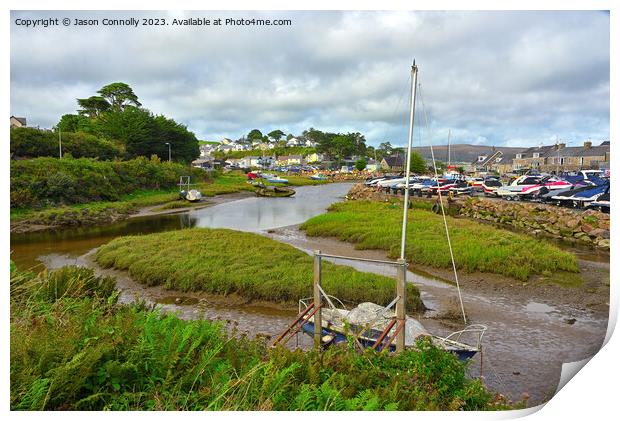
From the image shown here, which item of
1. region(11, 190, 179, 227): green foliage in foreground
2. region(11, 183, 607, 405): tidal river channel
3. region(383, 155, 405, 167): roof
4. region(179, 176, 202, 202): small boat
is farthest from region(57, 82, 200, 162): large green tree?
region(383, 155, 405, 167): roof

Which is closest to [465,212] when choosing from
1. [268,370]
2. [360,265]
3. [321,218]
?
[321,218]

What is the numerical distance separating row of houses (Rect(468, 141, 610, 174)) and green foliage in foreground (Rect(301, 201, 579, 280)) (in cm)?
1121

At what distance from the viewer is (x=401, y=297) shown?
5.32m

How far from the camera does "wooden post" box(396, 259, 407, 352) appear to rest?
520cm

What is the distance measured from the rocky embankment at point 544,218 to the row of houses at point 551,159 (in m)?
4.59

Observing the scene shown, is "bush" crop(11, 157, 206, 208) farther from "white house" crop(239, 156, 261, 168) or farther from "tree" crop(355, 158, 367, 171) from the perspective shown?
"tree" crop(355, 158, 367, 171)

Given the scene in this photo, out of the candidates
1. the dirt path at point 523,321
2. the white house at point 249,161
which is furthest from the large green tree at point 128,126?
the white house at point 249,161

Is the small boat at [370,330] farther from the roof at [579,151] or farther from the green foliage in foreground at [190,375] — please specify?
the roof at [579,151]

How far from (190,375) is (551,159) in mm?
52980

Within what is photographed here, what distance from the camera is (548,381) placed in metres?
6.64

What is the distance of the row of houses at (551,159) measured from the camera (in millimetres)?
37812

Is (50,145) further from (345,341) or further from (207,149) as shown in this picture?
(207,149)

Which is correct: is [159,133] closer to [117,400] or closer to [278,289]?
[278,289]

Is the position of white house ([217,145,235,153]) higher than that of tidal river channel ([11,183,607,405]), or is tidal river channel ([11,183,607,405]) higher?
white house ([217,145,235,153])
